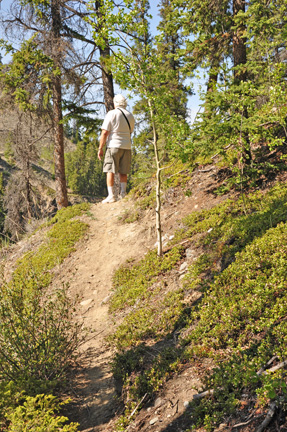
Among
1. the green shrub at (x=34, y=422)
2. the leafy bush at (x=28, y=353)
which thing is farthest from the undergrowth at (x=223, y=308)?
the green shrub at (x=34, y=422)

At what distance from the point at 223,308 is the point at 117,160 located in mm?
5962

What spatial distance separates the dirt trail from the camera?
3599 mm

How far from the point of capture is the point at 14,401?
3125 mm

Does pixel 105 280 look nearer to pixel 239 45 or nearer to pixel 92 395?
pixel 92 395

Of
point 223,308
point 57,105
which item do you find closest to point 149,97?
point 223,308

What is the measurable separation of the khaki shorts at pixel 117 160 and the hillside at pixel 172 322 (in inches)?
61.7

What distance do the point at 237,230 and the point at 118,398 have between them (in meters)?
2.98

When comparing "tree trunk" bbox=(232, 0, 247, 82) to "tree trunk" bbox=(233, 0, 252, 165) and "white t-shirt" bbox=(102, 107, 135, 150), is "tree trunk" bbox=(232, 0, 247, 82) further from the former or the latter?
"white t-shirt" bbox=(102, 107, 135, 150)

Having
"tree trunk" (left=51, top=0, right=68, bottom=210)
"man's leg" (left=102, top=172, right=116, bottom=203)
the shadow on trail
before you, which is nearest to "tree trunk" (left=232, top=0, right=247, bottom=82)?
"man's leg" (left=102, top=172, right=116, bottom=203)

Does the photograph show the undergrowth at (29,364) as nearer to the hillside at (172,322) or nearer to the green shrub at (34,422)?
the green shrub at (34,422)

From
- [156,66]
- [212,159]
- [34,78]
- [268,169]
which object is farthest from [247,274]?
[34,78]

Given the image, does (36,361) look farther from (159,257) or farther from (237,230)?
(237,230)

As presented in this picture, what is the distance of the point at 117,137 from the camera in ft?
27.7

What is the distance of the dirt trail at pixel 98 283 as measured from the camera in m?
3.60
